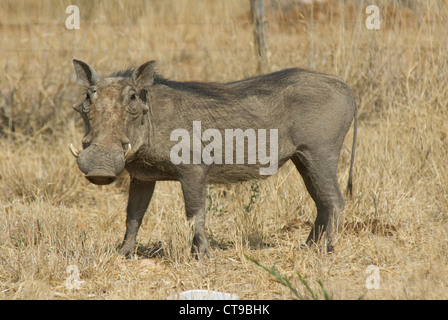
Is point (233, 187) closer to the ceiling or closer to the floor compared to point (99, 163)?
closer to the floor

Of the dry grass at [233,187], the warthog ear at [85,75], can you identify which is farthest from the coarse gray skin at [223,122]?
the dry grass at [233,187]

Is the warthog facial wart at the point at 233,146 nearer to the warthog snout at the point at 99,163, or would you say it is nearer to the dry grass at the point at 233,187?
the dry grass at the point at 233,187

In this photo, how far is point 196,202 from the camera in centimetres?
406

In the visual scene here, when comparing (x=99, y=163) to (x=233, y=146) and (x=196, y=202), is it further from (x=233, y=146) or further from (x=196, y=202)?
(x=233, y=146)

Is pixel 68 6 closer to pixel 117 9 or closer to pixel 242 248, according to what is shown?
pixel 117 9

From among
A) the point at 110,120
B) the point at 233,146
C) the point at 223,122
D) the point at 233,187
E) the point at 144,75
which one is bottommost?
the point at 233,187

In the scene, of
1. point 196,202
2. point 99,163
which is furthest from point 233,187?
point 99,163

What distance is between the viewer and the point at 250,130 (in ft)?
13.9

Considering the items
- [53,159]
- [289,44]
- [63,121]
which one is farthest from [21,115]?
[289,44]

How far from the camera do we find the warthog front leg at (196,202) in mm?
4031

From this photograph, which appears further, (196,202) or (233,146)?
(233,146)

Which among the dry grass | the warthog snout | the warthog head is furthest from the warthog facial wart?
the warthog snout

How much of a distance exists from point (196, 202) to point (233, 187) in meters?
1.37

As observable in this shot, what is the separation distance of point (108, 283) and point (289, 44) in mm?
4049
